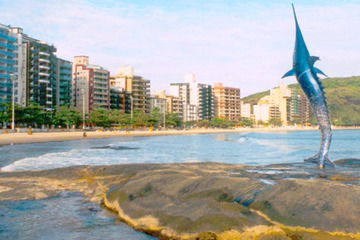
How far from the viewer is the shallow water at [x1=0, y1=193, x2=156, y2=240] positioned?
8.13m

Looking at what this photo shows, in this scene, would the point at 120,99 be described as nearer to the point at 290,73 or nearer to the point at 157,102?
the point at 157,102

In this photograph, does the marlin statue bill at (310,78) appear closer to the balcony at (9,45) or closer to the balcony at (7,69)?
the balcony at (7,69)

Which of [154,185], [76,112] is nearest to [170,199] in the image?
[154,185]

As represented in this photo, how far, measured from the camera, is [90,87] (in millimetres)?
138500

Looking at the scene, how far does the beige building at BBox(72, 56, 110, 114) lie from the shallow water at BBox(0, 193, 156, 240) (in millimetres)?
127556

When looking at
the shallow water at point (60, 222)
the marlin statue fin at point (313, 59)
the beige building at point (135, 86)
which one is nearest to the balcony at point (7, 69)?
the beige building at point (135, 86)

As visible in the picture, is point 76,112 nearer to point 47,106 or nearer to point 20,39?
point 47,106

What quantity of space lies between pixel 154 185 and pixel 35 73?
115m

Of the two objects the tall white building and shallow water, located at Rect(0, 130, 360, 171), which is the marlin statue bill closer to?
shallow water, located at Rect(0, 130, 360, 171)

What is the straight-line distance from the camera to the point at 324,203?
793 centimetres

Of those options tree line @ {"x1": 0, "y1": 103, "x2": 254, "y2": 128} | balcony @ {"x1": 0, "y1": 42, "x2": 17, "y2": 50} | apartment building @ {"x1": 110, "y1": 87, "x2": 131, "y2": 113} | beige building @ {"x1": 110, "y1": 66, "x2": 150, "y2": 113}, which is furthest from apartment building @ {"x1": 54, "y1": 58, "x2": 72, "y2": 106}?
beige building @ {"x1": 110, "y1": 66, "x2": 150, "y2": 113}

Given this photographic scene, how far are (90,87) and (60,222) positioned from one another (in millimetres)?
132721

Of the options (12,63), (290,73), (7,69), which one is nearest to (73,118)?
(7,69)

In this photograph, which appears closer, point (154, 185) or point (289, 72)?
point (154, 185)
